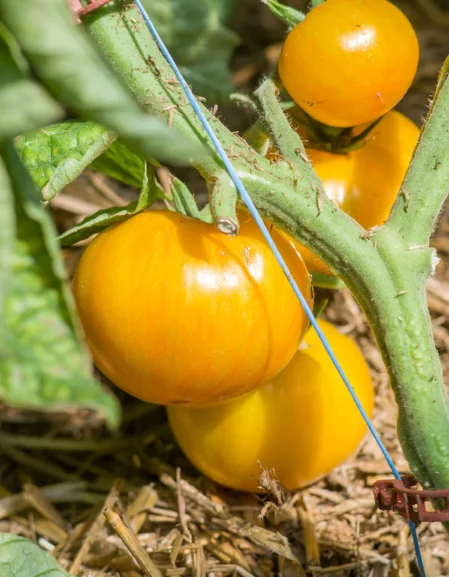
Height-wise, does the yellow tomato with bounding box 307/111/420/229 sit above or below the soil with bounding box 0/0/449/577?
above

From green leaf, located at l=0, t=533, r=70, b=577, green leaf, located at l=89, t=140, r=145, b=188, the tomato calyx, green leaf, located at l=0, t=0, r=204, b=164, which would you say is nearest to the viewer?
green leaf, located at l=0, t=0, r=204, b=164

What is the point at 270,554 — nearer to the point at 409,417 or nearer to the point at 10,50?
the point at 409,417

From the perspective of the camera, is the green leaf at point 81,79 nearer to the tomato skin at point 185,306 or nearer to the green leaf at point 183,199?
the tomato skin at point 185,306

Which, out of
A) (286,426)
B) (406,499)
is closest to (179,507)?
(286,426)

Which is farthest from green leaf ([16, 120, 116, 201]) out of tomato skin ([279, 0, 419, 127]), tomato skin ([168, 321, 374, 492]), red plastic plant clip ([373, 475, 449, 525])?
red plastic plant clip ([373, 475, 449, 525])

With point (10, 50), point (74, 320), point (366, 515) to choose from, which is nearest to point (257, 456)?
point (366, 515)

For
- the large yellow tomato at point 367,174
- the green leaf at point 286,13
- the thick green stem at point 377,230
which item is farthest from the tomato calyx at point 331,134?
the thick green stem at point 377,230

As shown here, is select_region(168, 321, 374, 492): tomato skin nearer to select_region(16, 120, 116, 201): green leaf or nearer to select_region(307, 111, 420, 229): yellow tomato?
select_region(307, 111, 420, 229): yellow tomato
